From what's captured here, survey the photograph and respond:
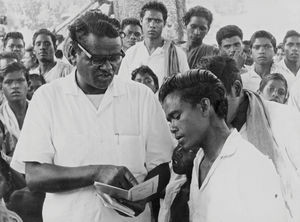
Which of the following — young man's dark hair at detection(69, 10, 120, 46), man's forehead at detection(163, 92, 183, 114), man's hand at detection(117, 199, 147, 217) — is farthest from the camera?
young man's dark hair at detection(69, 10, 120, 46)

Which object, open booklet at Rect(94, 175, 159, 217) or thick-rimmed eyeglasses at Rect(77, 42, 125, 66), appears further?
thick-rimmed eyeglasses at Rect(77, 42, 125, 66)

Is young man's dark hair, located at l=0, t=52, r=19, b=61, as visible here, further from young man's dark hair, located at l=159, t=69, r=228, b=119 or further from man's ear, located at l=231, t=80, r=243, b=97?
young man's dark hair, located at l=159, t=69, r=228, b=119

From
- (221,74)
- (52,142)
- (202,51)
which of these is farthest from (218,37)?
(52,142)

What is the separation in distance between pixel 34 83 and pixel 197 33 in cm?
96

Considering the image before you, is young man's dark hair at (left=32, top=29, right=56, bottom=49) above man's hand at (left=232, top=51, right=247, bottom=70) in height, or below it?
above

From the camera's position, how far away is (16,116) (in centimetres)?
236

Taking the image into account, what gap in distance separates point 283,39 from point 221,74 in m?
0.88

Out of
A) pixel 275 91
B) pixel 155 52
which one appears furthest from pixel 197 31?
pixel 275 91

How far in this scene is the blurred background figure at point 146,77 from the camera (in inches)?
101

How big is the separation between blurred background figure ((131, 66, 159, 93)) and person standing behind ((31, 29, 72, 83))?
383 mm

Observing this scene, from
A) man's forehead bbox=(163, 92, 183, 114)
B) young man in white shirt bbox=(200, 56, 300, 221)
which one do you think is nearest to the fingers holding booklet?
man's forehead bbox=(163, 92, 183, 114)

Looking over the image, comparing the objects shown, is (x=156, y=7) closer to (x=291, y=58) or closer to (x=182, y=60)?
(x=182, y=60)

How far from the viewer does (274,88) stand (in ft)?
7.93

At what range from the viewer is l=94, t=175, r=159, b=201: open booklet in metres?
1.42
